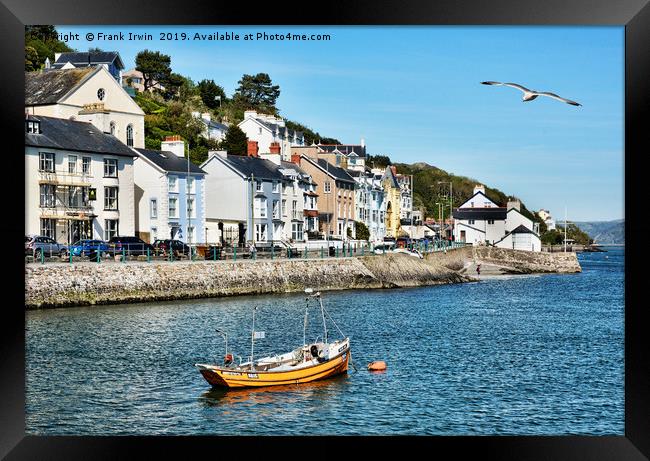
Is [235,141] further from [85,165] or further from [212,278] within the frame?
[212,278]

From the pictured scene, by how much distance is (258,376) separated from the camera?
17094 mm

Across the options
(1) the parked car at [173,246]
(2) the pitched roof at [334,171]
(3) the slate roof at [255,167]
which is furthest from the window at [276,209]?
(1) the parked car at [173,246]

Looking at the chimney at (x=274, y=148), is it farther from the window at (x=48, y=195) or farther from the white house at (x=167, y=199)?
the window at (x=48, y=195)

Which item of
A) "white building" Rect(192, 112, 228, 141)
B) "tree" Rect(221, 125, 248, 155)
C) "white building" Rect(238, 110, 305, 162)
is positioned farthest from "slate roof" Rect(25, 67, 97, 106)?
"white building" Rect(238, 110, 305, 162)

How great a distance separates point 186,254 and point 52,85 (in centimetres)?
1153

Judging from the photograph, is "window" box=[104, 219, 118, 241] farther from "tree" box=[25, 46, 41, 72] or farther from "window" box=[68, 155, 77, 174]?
"tree" box=[25, 46, 41, 72]

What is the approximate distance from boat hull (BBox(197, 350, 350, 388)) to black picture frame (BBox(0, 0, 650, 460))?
5.99 meters

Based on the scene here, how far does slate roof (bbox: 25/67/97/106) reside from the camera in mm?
40844

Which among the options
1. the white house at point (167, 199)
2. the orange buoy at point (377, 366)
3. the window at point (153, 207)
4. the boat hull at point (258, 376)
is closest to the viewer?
the boat hull at point (258, 376)

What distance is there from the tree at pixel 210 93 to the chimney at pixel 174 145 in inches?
481

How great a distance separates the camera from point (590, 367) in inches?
849

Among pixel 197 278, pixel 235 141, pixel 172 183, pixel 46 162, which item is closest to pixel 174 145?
pixel 172 183

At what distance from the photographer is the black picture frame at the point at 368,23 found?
412 inches

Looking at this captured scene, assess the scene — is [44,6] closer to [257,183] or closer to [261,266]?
[261,266]
